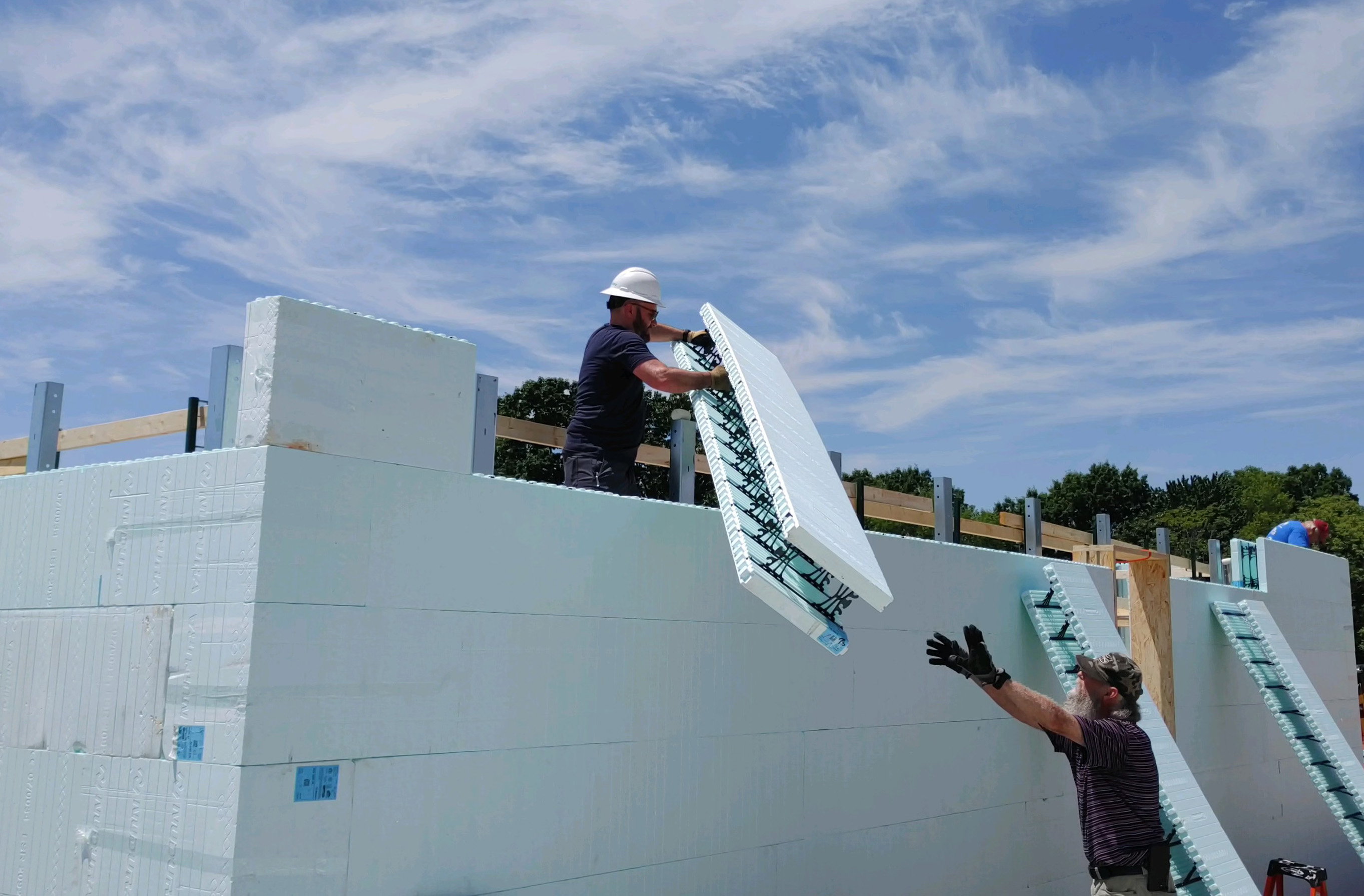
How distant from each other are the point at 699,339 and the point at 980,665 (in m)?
2.34


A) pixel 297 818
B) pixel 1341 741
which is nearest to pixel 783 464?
pixel 297 818

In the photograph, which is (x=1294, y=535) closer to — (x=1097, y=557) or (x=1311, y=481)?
(x=1097, y=557)

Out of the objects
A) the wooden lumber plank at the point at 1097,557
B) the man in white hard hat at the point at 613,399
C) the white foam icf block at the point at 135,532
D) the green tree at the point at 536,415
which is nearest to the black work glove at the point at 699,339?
the man in white hard hat at the point at 613,399

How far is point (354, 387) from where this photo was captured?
4199 millimetres

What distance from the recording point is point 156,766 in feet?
13.0

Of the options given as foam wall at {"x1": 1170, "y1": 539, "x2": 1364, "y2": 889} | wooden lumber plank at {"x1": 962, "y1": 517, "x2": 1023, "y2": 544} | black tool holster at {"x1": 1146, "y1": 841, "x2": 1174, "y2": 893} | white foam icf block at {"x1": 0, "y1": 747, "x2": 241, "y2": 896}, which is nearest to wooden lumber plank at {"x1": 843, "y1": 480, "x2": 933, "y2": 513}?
wooden lumber plank at {"x1": 962, "y1": 517, "x2": 1023, "y2": 544}

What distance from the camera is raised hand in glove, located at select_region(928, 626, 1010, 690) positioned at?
15.6ft

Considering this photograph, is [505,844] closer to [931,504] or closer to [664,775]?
[664,775]

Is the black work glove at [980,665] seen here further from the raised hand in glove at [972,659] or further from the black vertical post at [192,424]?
the black vertical post at [192,424]

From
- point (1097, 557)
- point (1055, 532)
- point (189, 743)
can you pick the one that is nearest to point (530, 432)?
point (189, 743)

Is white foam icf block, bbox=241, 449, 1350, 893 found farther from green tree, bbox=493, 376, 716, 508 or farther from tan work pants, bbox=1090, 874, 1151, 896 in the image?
green tree, bbox=493, 376, 716, 508

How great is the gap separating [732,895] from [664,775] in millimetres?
807

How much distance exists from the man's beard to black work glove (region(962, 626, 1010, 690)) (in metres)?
0.80

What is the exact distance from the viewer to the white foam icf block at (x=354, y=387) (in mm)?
3986
